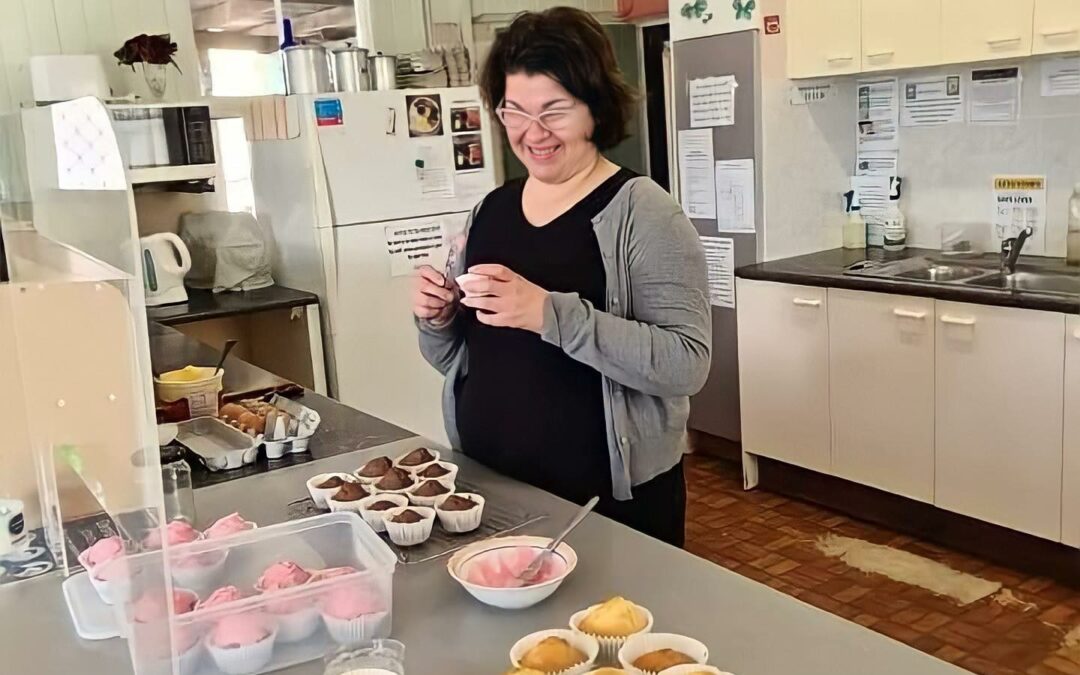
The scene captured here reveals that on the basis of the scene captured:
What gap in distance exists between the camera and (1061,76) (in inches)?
127

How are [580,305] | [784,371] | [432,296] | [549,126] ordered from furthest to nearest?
[784,371]
[432,296]
[549,126]
[580,305]

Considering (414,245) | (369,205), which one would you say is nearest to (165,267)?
(369,205)

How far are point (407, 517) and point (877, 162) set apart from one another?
293 centimetres

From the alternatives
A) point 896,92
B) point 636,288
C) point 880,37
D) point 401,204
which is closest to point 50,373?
point 636,288

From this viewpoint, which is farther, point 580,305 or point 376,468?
point 376,468

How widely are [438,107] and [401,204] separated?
40 centimetres

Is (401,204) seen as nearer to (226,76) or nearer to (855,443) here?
(226,76)

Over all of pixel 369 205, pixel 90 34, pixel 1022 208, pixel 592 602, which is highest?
pixel 90 34

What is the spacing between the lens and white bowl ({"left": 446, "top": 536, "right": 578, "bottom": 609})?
1.22 m

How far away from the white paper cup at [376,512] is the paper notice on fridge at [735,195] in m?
2.43

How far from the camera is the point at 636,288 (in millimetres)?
1591

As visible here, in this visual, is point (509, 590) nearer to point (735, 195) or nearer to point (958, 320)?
point (958, 320)

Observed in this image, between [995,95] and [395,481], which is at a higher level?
[995,95]

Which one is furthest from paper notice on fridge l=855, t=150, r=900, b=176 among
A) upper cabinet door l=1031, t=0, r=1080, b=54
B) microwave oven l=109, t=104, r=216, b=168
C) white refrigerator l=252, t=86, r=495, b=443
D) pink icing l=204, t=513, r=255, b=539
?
pink icing l=204, t=513, r=255, b=539
